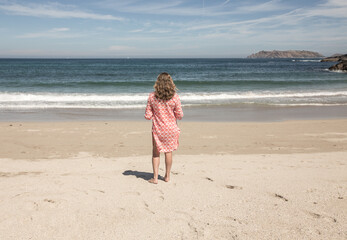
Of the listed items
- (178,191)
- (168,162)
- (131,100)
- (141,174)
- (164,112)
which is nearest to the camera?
(178,191)

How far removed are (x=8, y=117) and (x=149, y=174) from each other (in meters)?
9.31

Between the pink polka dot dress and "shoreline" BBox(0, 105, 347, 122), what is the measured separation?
22.4 ft

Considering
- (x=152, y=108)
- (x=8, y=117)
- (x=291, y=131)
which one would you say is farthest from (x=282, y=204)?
(x=8, y=117)

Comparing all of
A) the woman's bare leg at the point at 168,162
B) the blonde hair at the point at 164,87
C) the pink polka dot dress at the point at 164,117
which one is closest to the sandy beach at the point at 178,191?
the woman's bare leg at the point at 168,162

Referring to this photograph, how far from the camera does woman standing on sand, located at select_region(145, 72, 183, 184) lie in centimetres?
394

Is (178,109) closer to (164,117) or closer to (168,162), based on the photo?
(164,117)

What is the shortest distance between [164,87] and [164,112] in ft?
1.24

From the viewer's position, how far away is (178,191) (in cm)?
392

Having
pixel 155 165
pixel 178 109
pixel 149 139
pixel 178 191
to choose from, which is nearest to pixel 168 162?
pixel 155 165

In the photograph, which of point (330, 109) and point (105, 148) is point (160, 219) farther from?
point (330, 109)

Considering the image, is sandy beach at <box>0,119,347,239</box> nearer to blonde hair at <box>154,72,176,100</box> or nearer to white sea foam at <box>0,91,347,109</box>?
blonde hair at <box>154,72,176,100</box>

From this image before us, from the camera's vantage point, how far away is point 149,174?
4891mm

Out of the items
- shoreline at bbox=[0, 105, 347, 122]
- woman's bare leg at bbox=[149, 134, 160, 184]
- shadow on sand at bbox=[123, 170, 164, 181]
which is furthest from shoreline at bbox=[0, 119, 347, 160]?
woman's bare leg at bbox=[149, 134, 160, 184]

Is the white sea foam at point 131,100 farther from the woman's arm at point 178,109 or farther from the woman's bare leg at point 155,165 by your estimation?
the woman's arm at point 178,109
